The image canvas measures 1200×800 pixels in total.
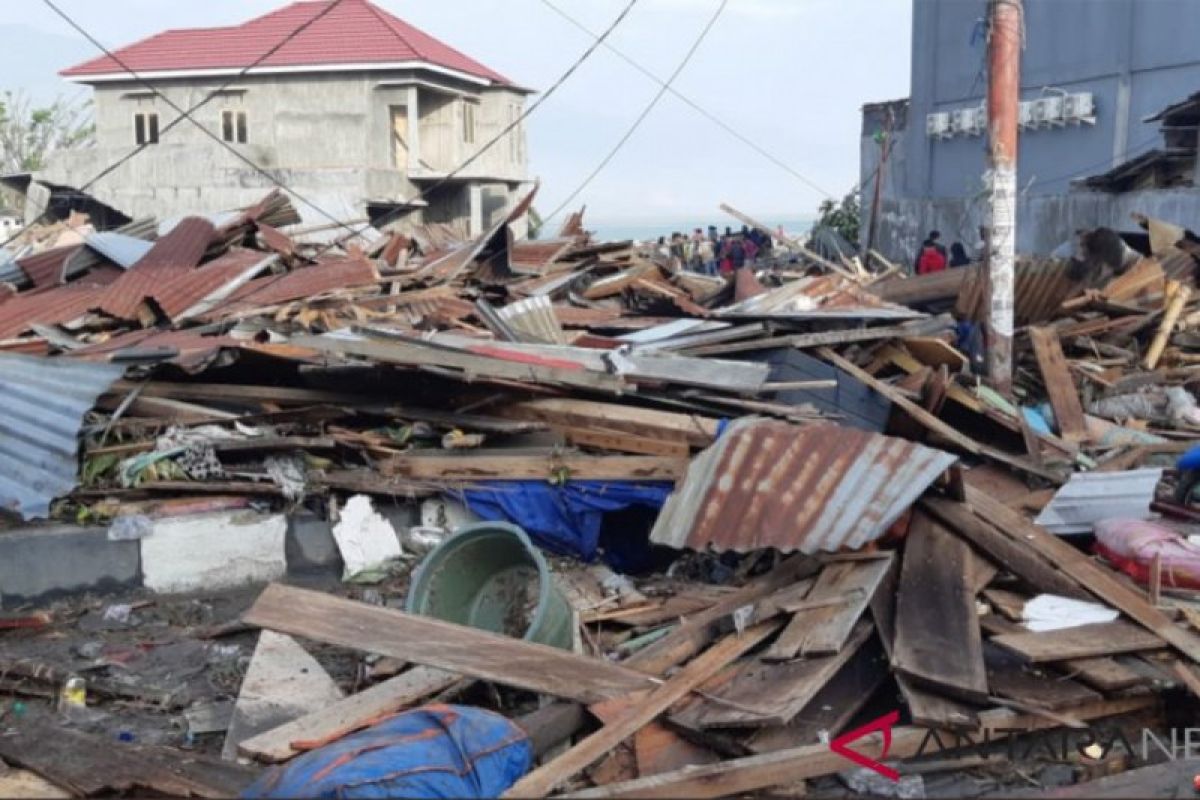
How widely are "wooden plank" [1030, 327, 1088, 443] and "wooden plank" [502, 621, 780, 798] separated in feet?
15.1

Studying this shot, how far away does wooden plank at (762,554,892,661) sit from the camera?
5.12 metres

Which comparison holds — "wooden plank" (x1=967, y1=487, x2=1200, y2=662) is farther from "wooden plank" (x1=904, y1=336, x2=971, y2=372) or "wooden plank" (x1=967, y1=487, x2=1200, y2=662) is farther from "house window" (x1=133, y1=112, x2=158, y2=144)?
"house window" (x1=133, y1=112, x2=158, y2=144)

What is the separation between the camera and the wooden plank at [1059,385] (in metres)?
9.13

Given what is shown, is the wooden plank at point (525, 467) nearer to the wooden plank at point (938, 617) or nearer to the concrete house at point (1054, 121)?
the wooden plank at point (938, 617)

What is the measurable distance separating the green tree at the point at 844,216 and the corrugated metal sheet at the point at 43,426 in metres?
25.4

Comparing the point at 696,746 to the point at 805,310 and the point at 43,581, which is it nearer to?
the point at 43,581

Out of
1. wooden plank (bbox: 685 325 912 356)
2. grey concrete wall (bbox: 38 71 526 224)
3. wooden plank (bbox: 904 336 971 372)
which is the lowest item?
wooden plank (bbox: 904 336 971 372)

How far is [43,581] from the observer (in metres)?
7.16

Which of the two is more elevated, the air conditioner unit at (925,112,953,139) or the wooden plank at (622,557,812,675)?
the air conditioner unit at (925,112,953,139)

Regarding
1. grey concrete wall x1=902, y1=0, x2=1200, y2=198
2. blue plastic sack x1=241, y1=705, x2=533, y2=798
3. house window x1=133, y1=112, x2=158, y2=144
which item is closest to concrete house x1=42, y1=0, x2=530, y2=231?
house window x1=133, y1=112, x2=158, y2=144

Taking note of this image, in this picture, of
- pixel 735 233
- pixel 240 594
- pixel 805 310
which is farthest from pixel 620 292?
pixel 735 233

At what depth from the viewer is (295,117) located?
103 feet

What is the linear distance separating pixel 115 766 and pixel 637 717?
2076 mm

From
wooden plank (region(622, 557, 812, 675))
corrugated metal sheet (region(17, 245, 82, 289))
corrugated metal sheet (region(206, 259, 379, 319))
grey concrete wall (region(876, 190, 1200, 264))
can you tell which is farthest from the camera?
grey concrete wall (region(876, 190, 1200, 264))
